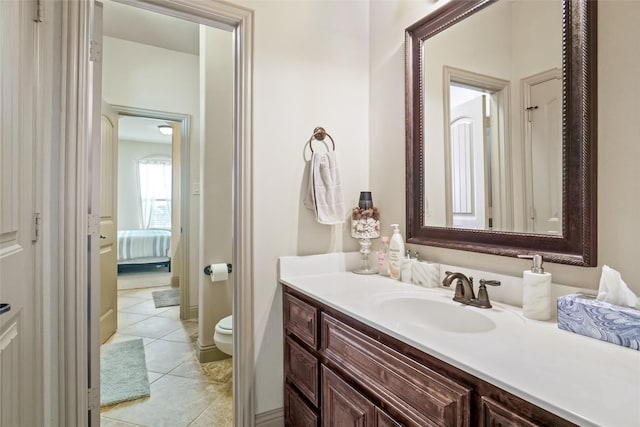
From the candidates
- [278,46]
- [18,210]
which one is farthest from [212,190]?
[18,210]

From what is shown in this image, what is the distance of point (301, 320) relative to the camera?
1.40 metres

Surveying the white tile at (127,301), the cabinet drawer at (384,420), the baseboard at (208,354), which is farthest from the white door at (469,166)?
the white tile at (127,301)

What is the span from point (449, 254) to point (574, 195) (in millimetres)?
538

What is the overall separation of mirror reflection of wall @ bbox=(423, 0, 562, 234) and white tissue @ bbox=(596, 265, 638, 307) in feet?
0.68

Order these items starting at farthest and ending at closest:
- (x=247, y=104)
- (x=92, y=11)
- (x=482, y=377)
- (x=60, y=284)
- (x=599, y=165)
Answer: (x=247, y=104)
(x=92, y=11)
(x=60, y=284)
(x=599, y=165)
(x=482, y=377)

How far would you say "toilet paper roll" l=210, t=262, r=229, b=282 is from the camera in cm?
244

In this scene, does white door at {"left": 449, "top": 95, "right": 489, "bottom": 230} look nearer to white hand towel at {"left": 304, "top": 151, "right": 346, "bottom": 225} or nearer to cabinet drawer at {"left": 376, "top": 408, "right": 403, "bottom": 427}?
white hand towel at {"left": 304, "top": 151, "right": 346, "bottom": 225}

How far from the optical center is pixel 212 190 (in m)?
2.57

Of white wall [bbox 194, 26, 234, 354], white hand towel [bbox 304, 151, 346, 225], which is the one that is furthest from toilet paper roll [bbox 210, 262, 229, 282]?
white hand towel [bbox 304, 151, 346, 225]

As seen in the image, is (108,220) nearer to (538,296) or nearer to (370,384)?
(370,384)

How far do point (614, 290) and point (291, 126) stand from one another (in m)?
1.41

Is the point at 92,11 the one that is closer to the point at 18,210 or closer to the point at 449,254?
the point at 18,210

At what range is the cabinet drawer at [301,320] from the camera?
1307mm

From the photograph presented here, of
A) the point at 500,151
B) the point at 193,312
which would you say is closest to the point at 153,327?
the point at 193,312
